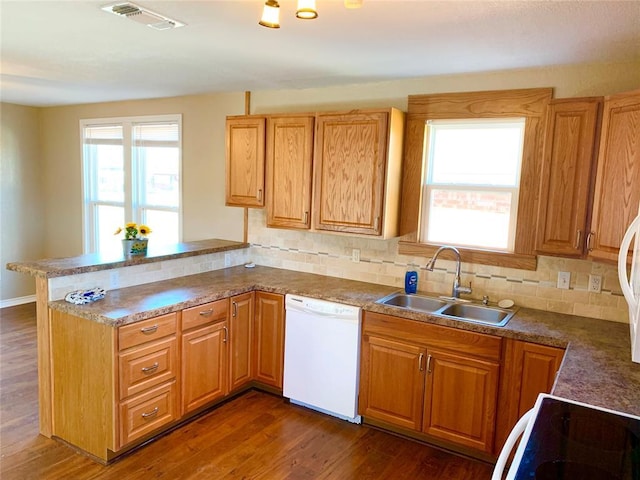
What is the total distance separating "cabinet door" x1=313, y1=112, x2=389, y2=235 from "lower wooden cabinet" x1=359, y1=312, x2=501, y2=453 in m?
0.75

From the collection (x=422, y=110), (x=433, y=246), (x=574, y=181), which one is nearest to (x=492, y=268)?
(x=433, y=246)

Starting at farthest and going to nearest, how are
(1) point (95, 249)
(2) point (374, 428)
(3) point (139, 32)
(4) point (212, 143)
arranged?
1. (1) point (95, 249)
2. (4) point (212, 143)
3. (2) point (374, 428)
4. (3) point (139, 32)

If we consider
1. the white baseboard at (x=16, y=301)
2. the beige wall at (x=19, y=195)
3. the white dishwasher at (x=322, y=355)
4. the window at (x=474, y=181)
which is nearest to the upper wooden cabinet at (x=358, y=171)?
the window at (x=474, y=181)

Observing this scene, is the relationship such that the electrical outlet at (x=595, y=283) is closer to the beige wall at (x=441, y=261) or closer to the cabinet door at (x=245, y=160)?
the beige wall at (x=441, y=261)

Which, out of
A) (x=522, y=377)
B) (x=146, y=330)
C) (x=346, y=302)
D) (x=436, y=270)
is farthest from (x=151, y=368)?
(x=522, y=377)

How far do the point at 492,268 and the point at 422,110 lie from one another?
4.01 feet

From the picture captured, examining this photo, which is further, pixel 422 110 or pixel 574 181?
pixel 422 110

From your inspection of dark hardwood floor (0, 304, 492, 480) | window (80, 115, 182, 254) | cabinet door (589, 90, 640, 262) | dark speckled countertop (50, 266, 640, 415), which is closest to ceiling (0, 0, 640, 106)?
cabinet door (589, 90, 640, 262)

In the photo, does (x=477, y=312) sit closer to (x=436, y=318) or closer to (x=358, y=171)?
(x=436, y=318)

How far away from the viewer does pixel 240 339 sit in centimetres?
346

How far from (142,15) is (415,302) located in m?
2.42

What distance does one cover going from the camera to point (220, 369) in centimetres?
330

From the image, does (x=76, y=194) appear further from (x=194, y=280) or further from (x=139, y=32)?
(x=139, y=32)

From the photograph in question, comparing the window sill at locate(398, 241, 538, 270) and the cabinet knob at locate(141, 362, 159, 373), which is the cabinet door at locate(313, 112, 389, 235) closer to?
the window sill at locate(398, 241, 538, 270)
